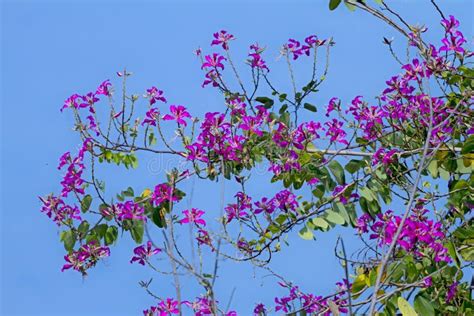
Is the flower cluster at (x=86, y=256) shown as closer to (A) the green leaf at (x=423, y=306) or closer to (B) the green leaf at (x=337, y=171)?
(B) the green leaf at (x=337, y=171)

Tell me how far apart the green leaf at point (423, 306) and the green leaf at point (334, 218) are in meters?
0.46

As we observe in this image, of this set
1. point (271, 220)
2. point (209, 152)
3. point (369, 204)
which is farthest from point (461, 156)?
point (209, 152)

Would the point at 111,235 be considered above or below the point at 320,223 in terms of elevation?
above

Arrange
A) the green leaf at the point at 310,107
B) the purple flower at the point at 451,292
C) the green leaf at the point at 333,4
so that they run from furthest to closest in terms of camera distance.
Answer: the green leaf at the point at 310,107
the green leaf at the point at 333,4
the purple flower at the point at 451,292

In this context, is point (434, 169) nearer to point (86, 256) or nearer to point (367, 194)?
point (367, 194)

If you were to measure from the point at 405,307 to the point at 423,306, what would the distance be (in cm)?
11

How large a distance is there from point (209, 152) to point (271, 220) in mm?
345

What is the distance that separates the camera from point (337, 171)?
299 cm

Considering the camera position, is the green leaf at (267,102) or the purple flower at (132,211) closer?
the purple flower at (132,211)

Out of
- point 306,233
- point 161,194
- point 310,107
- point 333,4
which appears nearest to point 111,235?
point 161,194

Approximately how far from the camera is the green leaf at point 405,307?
7.51 ft

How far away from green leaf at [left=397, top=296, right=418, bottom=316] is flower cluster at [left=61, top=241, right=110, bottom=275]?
1244mm

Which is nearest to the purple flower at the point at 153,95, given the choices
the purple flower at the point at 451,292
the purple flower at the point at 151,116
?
the purple flower at the point at 151,116

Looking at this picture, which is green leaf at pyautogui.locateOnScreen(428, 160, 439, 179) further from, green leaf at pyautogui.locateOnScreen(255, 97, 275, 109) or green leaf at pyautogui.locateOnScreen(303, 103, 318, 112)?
green leaf at pyautogui.locateOnScreen(255, 97, 275, 109)
